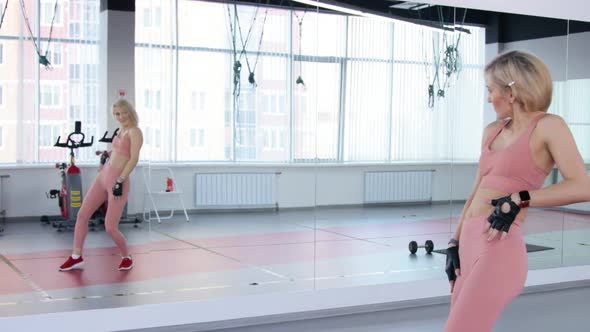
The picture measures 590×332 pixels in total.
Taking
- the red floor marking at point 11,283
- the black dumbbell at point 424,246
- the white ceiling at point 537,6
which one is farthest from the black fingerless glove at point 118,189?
the white ceiling at point 537,6

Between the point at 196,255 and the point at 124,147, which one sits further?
the point at 124,147

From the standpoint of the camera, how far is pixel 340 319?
4523mm

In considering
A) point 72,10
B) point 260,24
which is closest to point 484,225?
point 260,24

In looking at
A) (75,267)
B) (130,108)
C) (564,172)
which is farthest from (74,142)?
(564,172)

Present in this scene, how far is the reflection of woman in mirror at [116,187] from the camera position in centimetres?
505

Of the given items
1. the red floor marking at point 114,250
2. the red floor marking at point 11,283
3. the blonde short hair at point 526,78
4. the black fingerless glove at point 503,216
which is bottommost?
the red floor marking at point 11,283

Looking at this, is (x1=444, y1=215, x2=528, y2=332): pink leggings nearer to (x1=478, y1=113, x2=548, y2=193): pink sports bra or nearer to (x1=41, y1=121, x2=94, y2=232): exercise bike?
(x1=478, y1=113, x2=548, y2=193): pink sports bra

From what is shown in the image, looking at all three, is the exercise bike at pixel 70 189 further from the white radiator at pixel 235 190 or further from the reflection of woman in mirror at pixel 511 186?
the reflection of woman in mirror at pixel 511 186

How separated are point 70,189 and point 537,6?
4.08m

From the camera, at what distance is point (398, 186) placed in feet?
17.1

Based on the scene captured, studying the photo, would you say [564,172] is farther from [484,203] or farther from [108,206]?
[108,206]

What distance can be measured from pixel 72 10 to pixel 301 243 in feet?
11.8

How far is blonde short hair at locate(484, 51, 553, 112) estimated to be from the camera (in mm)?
2268

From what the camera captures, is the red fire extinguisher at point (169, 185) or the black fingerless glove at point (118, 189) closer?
the black fingerless glove at point (118, 189)
